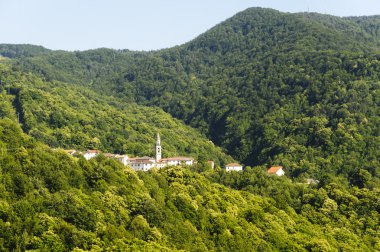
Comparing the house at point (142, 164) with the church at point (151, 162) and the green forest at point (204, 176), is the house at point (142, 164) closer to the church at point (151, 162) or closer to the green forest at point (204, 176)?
the church at point (151, 162)

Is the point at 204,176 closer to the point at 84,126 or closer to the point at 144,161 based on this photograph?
the point at 144,161

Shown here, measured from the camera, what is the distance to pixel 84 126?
495 feet

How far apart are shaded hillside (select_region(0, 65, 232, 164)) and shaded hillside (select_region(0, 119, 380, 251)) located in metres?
37.6

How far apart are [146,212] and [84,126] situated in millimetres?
90203

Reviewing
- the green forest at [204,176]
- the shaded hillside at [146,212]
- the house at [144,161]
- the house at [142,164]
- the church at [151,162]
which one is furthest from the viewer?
the house at [144,161]

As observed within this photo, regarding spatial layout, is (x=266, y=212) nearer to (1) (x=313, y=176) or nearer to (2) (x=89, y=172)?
(2) (x=89, y=172)

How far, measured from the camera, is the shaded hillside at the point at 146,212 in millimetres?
52531

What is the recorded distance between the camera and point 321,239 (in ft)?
263

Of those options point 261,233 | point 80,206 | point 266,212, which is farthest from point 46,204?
point 266,212

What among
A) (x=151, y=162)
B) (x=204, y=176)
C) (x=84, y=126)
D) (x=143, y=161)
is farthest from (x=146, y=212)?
(x=84, y=126)

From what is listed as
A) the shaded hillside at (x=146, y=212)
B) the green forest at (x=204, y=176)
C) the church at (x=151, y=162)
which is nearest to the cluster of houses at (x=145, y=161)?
the church at (x=151, y=162)

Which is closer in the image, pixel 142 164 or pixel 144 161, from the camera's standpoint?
pixel 142 164

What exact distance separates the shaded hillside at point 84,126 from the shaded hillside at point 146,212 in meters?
37.6

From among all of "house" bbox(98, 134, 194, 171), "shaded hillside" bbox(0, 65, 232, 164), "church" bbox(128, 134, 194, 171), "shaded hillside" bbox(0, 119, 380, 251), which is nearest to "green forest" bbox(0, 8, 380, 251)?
"shaded hillside" bbox(0, 119, 380, 251)
